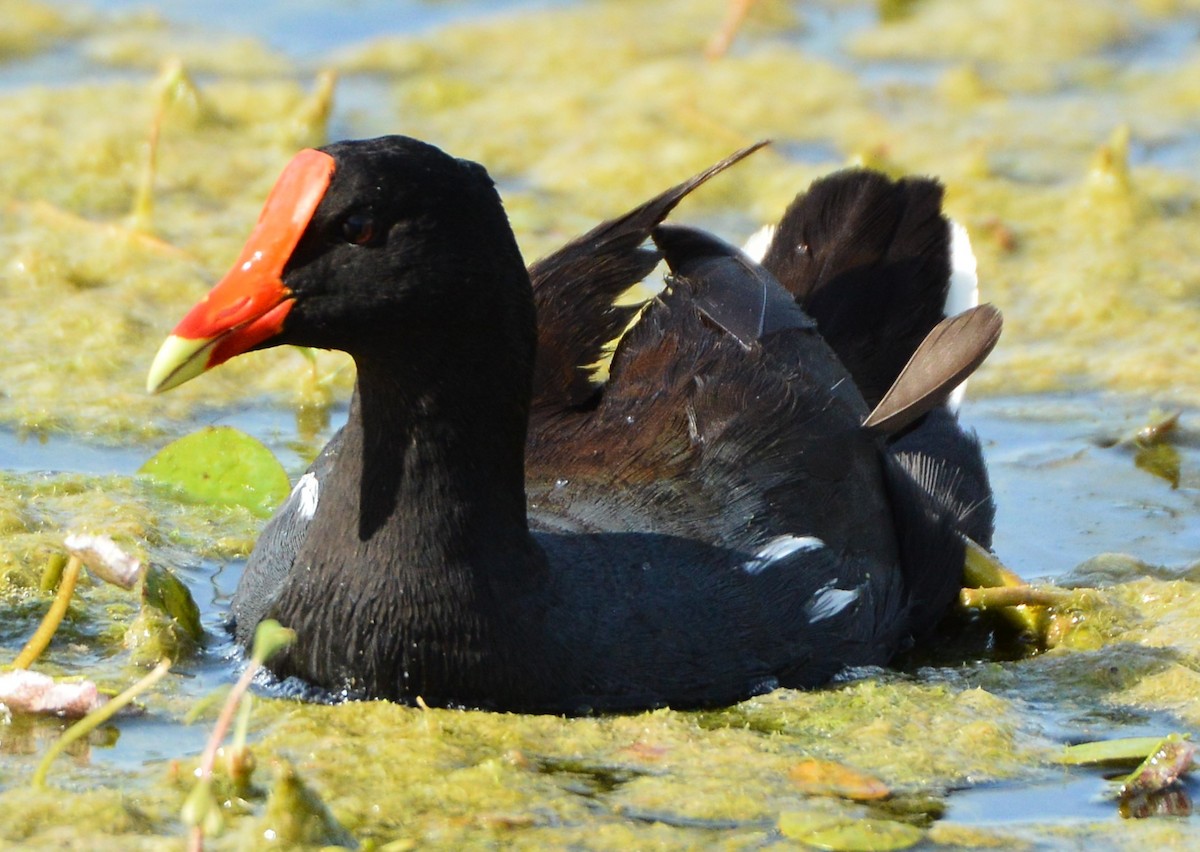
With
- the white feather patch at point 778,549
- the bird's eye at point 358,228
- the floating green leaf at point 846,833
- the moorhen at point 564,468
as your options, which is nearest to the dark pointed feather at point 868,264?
the moorhen at point 564,468

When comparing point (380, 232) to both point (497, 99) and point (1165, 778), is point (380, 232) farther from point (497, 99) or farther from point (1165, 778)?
point (497, 99)

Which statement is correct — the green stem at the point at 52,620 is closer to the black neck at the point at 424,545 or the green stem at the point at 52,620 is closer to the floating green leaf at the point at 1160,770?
the black neck at the point at 424,545

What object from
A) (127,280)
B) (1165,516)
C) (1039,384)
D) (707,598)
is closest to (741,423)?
(707,598)

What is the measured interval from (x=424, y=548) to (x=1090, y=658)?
138 centimetres

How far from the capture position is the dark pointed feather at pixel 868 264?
4613 millimetres

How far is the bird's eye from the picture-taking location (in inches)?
129

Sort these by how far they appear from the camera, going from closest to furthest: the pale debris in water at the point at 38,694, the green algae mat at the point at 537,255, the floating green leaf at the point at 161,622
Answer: the green algae mat at the point at 537,255 < the pale debris in water at the point at 38,694 < the floating green leaf at the point at 161,622

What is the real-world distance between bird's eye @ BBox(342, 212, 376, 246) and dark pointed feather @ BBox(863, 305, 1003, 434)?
4.20 ft

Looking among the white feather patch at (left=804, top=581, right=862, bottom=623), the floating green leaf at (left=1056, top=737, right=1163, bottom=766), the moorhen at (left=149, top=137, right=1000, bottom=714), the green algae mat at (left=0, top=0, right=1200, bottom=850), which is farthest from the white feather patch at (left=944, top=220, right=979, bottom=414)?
the floating green leaf at (left=1056, top=737, right=1163, bottom=766)

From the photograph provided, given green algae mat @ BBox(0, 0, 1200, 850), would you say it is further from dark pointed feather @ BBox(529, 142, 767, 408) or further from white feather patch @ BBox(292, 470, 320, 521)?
dark pointed feather @ BBox(529, 142, 767, 408)

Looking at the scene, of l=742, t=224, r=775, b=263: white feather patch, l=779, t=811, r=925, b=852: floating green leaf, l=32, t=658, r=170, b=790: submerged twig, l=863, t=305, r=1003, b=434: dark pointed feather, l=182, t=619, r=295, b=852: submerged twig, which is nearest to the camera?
l=182, t=619, r=295, b=852: submerged twig

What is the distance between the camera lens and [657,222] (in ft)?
13.5

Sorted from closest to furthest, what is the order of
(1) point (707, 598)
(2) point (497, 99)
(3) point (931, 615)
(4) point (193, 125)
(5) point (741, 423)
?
(1) point (707, 598) < (5) point (741, 423) < (3) point (931, 615) < (4) point (193, 125) < (2) point (497, 99)

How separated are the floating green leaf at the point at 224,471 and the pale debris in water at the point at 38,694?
4.04ft
